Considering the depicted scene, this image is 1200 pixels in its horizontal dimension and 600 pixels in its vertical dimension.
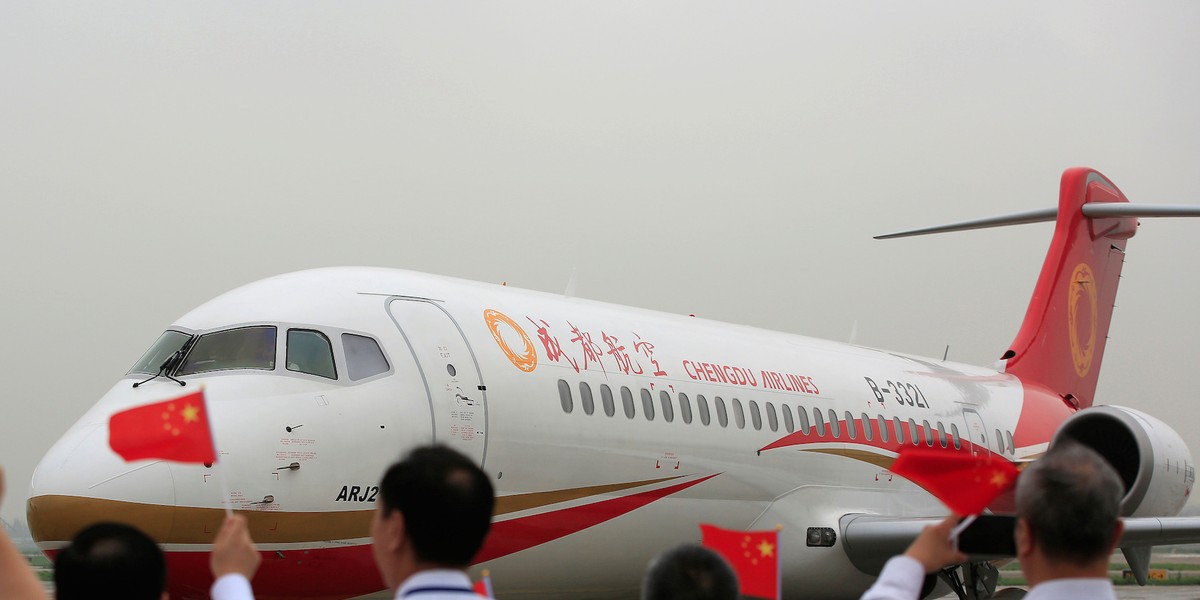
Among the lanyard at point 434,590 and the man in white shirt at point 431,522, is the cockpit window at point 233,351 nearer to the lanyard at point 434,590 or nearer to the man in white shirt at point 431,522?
the man in white shirt at point 431,522

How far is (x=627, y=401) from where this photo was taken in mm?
11625

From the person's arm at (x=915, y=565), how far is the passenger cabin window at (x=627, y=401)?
7.84m

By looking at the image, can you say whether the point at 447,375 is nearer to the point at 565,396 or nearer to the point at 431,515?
the point at 565,396

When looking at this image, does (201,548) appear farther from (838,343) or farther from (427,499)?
(838,343)

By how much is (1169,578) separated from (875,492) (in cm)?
2892

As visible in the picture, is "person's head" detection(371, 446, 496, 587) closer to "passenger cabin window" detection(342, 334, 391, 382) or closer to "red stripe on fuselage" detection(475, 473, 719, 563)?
"passenger cabin window" detection(342, 334, 391, 382)

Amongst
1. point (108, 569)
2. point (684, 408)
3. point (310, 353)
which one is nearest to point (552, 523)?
point (684, 408)

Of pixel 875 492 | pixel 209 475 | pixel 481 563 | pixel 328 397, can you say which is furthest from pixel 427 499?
pixel 875 492

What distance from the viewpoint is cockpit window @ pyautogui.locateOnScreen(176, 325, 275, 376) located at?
934cm

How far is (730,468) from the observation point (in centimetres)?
1251

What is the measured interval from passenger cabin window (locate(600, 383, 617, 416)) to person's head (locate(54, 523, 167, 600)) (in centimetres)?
817

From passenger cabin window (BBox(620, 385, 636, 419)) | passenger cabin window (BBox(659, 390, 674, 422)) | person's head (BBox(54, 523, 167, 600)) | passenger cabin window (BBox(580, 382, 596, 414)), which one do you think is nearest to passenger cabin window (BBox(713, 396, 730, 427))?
passenger cabin window (BBox(659, 390, 674, 422))

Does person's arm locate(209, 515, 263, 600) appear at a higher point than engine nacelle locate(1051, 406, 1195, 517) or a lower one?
higher

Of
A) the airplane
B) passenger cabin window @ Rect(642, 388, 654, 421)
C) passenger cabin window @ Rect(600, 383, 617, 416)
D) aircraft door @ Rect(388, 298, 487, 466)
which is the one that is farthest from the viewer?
passenger cabin window @ Rect(642, 388, 654, 421)
